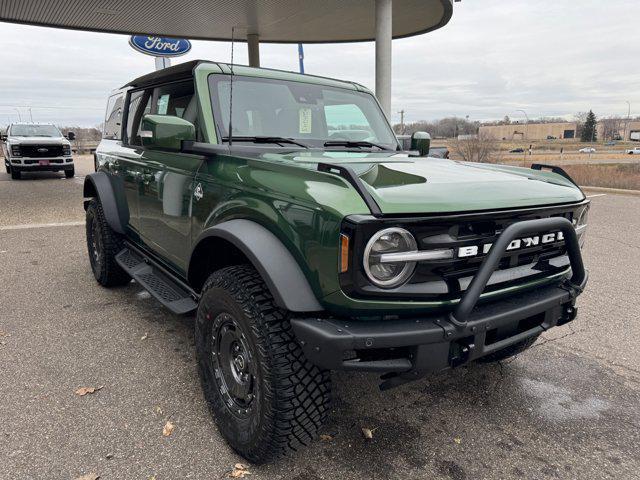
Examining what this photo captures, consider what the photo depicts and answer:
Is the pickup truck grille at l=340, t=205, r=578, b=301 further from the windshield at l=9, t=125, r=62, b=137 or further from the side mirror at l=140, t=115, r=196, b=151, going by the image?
A: the windshield at l=9, t=125, r=62, b=137

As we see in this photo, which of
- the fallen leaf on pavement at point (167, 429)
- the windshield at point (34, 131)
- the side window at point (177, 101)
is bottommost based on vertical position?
the fallen leaf on pavement at point (167, 429)

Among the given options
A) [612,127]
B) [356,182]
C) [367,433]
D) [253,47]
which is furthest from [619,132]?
[356,182]

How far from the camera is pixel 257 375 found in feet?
6.79

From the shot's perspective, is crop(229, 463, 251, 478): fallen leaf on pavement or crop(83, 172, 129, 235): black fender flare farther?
crop(83, 172, 129, 235): black fender flare

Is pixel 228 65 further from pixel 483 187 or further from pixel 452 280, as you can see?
pixel 452 280

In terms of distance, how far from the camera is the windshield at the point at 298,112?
9.59ft

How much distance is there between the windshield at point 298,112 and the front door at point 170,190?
0.26 metres

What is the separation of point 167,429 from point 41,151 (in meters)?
14.9

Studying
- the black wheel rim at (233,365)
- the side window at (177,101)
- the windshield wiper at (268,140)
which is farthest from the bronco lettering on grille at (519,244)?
the side window at (177,101)

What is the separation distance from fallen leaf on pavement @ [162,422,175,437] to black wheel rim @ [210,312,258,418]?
36 centimetres

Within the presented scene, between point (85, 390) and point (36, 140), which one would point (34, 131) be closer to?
point (36, 140)

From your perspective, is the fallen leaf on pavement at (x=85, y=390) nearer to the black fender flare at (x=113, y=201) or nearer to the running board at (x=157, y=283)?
the running board at (x=157, y=283)

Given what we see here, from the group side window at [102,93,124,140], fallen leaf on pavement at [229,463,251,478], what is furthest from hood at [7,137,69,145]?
fallen leaf on pavement at [229,463,251,478]

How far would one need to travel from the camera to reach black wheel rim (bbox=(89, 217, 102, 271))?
178 inches
